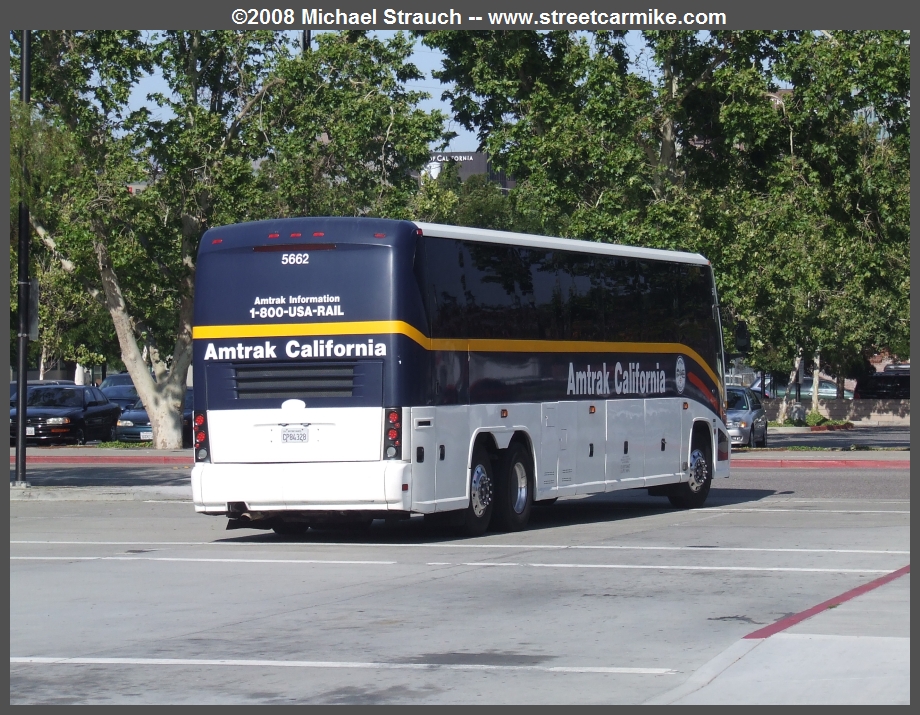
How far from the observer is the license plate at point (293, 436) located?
1555 cm

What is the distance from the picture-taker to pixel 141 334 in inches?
1454

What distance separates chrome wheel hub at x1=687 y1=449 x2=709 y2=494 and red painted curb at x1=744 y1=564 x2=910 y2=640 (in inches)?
304

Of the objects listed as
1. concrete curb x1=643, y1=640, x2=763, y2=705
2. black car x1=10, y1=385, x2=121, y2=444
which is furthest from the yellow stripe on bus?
black car x1=10, y1=385, x2=121, y2=444

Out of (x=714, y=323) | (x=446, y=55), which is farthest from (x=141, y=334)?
(x=714, y=323)

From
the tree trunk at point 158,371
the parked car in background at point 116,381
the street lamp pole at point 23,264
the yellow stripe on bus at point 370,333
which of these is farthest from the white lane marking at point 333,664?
the parked car in background at point 116,381

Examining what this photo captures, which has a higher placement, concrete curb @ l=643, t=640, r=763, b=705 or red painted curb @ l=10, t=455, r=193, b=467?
red painted curb @ l=10, t=455, r=193, b=467

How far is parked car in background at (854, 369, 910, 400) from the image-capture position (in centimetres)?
6381

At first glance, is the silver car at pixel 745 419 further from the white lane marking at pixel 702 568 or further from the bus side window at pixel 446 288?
the white lane marking at pixel 702 568

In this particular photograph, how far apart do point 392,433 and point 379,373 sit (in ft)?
2.14

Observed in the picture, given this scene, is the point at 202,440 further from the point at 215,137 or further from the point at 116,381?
the point at 116,381

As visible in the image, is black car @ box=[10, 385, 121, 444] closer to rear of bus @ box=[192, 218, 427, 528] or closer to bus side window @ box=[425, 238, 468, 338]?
rear of bus @ box=[192, 218, 427, 528]

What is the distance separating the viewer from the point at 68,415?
41.2 metres

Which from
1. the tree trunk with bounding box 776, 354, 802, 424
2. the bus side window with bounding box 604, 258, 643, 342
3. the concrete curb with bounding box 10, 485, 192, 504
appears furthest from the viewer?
the tree trunk with bounding box 776, 354, 802, 424

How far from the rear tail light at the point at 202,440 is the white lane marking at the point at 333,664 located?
697 centimetres
